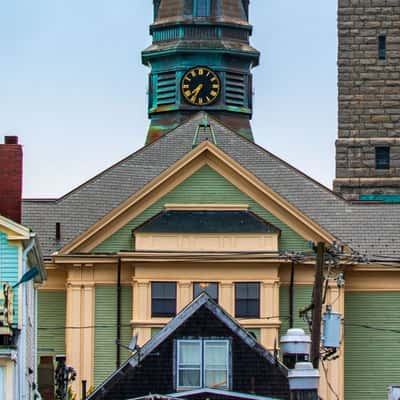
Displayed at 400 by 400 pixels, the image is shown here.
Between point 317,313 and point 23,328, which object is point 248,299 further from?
point 317,313

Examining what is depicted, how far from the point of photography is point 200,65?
11819 centimetres

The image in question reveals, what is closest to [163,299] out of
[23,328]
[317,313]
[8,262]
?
[23,328]

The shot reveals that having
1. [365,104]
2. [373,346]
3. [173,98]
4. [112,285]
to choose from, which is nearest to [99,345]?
[112,285]

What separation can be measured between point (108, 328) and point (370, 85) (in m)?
34.4

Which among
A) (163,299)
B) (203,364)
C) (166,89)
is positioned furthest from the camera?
(166,89)

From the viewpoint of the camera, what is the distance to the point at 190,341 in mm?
77438

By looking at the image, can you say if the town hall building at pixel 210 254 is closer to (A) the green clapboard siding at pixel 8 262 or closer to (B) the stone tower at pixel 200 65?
(B) the stone tower at pixel 200 65

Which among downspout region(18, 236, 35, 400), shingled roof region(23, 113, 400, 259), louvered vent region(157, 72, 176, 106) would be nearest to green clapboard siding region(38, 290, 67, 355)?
shingled roof region(23, 113, 400, 259)

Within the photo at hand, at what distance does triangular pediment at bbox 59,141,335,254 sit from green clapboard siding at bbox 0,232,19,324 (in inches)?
1019

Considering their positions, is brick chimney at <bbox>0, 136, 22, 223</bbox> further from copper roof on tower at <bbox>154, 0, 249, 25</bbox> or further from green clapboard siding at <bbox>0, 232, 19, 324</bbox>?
copper roof on tower at <bbox>154, 0, 249, 25</bbox>

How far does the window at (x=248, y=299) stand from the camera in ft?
323

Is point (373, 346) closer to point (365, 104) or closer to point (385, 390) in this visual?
point (385, 390)

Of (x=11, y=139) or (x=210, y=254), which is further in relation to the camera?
(x=210, y=254)

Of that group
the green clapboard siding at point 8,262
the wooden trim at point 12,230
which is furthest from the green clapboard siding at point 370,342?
the wooden trim at point 12,230
